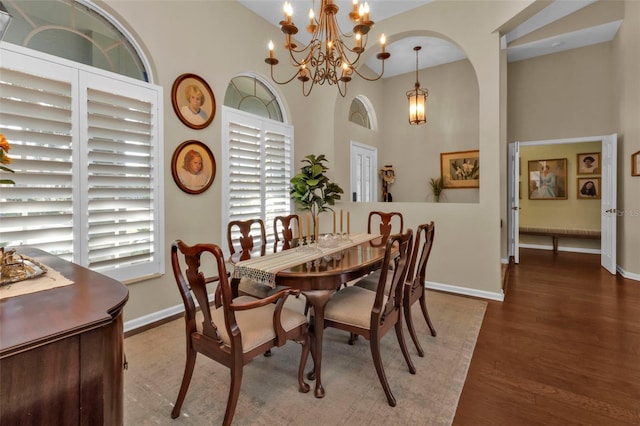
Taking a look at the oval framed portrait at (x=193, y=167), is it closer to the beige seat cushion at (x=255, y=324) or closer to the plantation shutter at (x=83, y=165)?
the plantation shutter at (x=83, y=165)

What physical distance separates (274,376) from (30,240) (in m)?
2.03

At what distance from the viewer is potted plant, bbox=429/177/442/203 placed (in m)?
6.12

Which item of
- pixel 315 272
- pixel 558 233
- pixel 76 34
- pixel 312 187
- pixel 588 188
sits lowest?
pixel 558 233

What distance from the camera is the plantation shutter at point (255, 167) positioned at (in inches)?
144

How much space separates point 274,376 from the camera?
7.06 feet

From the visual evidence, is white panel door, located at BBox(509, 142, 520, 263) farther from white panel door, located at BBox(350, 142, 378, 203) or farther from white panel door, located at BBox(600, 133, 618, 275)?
white panel door, located at BBox(350, 142, 378, 203)

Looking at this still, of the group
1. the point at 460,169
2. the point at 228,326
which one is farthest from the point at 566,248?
the point at 228,326

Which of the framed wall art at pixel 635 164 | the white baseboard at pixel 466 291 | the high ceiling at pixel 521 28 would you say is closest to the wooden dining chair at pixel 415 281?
the white baseboard at pixel 466 291

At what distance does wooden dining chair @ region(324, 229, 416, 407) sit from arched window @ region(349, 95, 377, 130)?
4.19 m

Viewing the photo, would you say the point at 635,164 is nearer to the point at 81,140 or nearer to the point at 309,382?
the point at 309,382

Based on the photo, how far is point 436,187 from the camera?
613cm

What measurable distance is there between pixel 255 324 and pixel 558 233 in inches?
270

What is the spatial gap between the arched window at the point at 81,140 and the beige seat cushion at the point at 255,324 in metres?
1.42

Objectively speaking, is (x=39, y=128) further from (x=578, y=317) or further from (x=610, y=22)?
(x=610, y=22)
